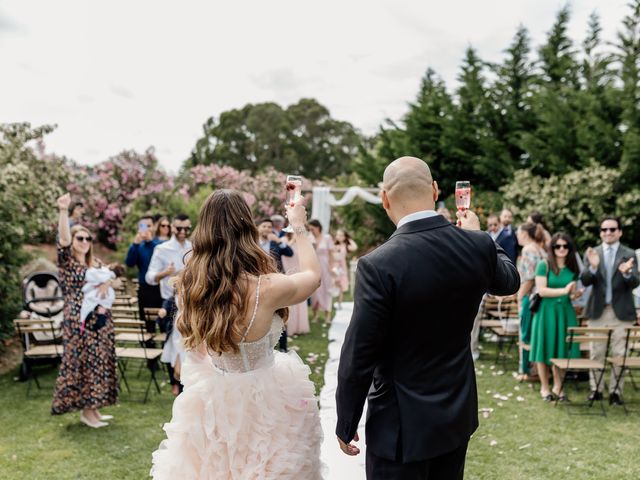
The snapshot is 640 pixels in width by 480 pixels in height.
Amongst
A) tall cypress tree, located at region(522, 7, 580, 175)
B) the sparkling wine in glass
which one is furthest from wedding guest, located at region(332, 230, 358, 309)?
the sparkling wine in glass

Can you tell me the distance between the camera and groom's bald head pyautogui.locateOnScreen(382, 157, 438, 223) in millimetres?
2490

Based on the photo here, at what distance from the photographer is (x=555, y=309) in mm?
6754

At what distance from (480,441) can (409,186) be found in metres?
3.89

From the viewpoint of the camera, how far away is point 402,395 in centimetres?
240

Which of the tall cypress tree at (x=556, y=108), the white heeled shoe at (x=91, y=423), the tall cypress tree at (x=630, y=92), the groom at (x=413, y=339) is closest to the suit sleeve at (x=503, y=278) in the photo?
the groom at (x=413, y=339)

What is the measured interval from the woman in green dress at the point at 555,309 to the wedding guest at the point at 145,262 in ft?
16.1

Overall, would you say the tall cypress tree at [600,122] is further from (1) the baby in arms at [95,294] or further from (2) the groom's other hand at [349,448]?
(2) the groom's other hand at [349,448]

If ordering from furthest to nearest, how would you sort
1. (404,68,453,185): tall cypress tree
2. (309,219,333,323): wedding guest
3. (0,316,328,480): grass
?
(404,68,453,185): tall cypress tree < (309,219,333,323): wedding guest < (0,316,328,480): grass

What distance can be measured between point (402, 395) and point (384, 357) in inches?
6.7

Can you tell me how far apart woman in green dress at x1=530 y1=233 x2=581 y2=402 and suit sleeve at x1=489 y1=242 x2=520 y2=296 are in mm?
4147

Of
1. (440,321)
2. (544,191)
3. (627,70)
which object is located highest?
(627,70)

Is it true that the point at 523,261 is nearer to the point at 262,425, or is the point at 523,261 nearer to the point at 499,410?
the point at 499,410

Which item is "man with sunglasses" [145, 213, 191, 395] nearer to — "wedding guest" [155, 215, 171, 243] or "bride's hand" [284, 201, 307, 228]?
"wedding guest" [155, 215, 171, 243]

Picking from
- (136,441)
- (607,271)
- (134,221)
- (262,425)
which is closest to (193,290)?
(262,425)
